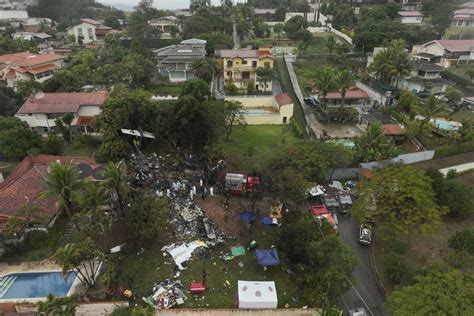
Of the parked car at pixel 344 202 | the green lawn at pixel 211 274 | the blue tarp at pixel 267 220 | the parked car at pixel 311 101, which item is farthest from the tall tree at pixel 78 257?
→ the parked car at pixel 311 101

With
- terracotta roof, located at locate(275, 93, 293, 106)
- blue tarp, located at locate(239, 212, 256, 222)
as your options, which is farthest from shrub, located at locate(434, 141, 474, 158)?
blue tarp, located at locate(239, 212, 256, 222)

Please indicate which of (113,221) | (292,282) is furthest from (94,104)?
(292,282)

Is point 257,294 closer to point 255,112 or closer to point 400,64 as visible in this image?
point 255,112

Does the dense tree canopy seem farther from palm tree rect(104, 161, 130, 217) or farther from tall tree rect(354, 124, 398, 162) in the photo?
tall tree rect(354, 124, 398, 162)

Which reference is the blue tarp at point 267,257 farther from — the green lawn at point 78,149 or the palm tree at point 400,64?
the palm tree at point 400,64

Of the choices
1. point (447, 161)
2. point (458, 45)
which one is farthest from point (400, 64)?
point (458, 45)

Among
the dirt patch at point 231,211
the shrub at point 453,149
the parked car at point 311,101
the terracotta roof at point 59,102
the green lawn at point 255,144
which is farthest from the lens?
the parked car at point 311,101
